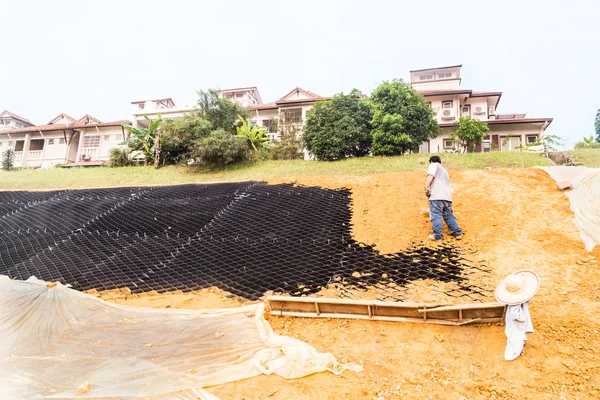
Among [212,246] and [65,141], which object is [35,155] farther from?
[212,246]

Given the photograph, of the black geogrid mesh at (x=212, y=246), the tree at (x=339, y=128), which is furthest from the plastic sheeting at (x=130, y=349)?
the tree at (x=339, y=128)

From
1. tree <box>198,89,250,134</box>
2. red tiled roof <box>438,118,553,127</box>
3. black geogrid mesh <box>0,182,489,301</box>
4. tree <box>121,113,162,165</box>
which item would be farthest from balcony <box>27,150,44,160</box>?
red tiled roof <box>438,118,553,127</box>

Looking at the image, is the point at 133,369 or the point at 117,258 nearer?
the point at 133,369

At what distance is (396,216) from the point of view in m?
5.11

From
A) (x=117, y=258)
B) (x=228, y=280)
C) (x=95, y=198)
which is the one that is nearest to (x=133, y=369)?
(x=228, y=280)

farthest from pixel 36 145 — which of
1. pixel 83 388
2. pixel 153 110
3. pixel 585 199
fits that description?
pixel 585 199

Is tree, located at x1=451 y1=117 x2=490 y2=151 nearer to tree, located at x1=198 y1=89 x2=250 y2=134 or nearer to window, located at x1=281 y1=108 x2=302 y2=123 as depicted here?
window, located at x1=281 y1=108 x2=302 y2=123

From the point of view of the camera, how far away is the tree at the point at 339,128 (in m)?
10.3

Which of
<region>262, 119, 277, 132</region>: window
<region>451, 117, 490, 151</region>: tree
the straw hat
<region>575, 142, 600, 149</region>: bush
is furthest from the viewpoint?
<region>262, 119, 277, 132</region>: window

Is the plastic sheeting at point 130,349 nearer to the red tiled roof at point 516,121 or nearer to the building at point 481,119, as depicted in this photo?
the building at point 481,119

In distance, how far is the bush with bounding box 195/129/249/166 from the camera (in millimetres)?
10586

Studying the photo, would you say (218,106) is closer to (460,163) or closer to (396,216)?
(460,163)

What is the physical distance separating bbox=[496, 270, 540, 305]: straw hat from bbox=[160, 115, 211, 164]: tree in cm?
1092

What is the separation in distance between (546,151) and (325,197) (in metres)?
7.20
